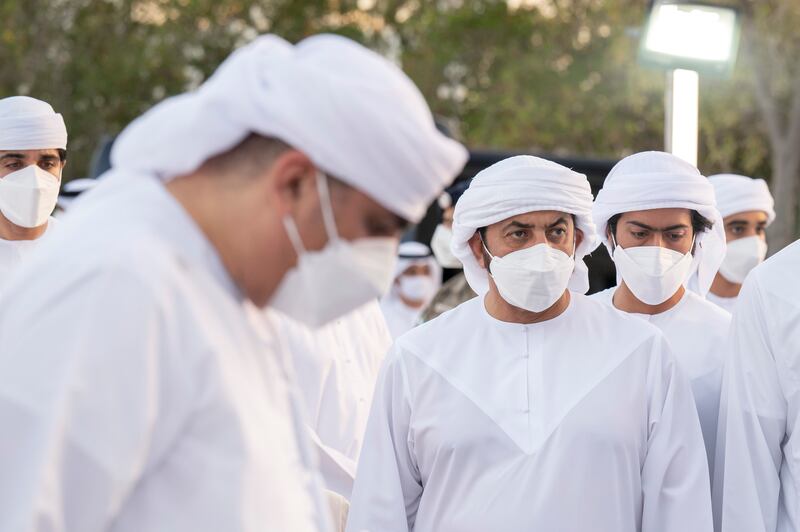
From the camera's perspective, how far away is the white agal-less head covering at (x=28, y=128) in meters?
5.05

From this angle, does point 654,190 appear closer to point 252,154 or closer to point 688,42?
point 688,42

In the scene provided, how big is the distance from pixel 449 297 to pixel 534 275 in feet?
9.06

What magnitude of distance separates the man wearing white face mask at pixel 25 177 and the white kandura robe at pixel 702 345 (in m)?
2.12

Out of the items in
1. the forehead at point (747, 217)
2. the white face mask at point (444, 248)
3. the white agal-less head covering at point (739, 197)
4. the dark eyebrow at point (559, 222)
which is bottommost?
the white face mask at point (444, 248)

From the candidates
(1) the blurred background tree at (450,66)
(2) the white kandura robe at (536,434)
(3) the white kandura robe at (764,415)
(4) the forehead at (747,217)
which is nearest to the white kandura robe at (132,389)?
(2) the white kandura robe at (536,434)

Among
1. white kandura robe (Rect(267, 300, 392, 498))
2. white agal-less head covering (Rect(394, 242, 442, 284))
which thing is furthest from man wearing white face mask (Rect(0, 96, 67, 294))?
white agal-less head covering (Rect(394, 242, 442, 284))

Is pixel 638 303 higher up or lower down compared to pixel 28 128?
lower down

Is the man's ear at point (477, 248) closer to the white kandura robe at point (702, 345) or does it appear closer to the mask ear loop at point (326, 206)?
the white kandura robe at point (702, 345)

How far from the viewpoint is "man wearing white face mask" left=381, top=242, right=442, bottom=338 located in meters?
11.3

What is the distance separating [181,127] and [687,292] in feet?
10.7

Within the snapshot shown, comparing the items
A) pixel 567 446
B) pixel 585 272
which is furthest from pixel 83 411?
pixel 585 272

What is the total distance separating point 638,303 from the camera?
4949mm

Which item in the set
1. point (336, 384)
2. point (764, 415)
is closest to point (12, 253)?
point (336, 384)

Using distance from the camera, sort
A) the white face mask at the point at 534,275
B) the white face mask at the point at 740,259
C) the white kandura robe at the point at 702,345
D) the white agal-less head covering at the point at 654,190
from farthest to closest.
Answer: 1. the white face mask at the point at 740,259
2. the white agal-less head covering at the point at 654,190
3. the white kandura robe at the point at 702,345
4. the white face mask at the point at 534,275
